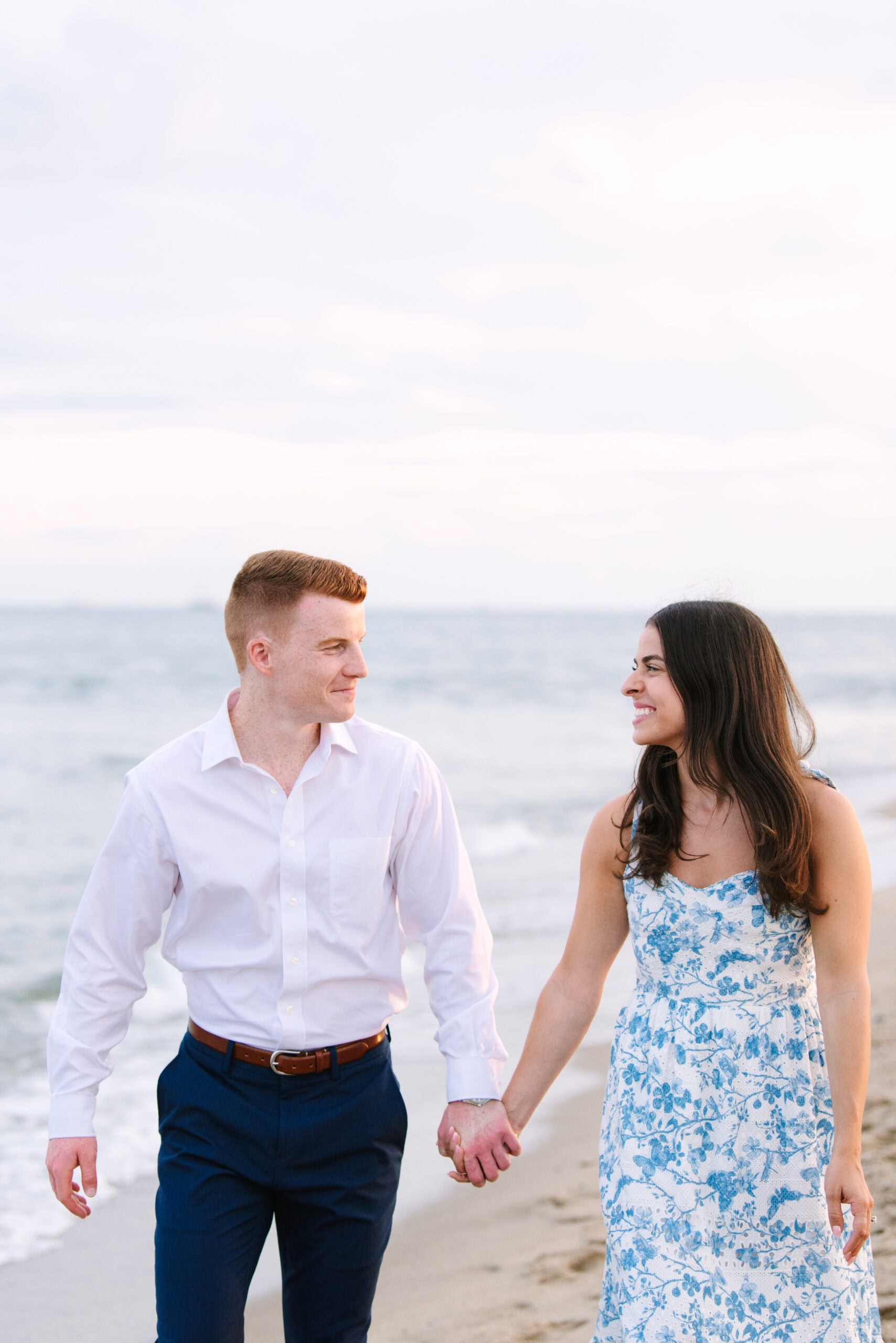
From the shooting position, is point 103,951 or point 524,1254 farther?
point 524,1254

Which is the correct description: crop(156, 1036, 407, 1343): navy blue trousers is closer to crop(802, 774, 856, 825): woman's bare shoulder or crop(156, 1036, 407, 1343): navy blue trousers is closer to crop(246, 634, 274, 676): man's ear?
crop(246, 634, 274, 676): man's ear

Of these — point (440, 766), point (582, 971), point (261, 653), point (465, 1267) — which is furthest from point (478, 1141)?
point (440, 766)

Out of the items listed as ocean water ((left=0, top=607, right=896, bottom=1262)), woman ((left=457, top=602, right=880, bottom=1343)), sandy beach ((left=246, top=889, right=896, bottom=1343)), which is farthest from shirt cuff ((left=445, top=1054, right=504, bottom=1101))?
ocean water ((left=0, top=607, right=896, bottom=1262))

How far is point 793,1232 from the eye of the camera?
8.29 ft

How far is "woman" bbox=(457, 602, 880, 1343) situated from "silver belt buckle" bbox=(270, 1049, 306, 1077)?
0.67m

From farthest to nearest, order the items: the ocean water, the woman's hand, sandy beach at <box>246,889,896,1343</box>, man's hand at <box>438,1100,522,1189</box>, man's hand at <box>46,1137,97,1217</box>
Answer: the ocean water, sandy beach at <box>246,889,896,1343</box>, man's hand at <box>438,1100,522,1189</box>, man's hand at <box>46,1137,97,1217</box>, the woman's hand

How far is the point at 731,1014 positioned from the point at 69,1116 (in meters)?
1.48

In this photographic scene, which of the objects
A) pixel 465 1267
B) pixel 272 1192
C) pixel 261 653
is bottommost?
pixel 465 1267

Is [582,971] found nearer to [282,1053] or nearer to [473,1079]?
[473,1079]

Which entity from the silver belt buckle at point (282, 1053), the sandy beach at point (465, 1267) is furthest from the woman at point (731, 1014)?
the sandy beach at point (465, 1267)

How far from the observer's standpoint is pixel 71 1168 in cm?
287

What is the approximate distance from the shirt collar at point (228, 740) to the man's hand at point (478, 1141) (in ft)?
2.94

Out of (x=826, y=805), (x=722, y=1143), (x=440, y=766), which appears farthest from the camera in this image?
(x=440, y=766)

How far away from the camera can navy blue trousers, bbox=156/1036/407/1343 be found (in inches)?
106
